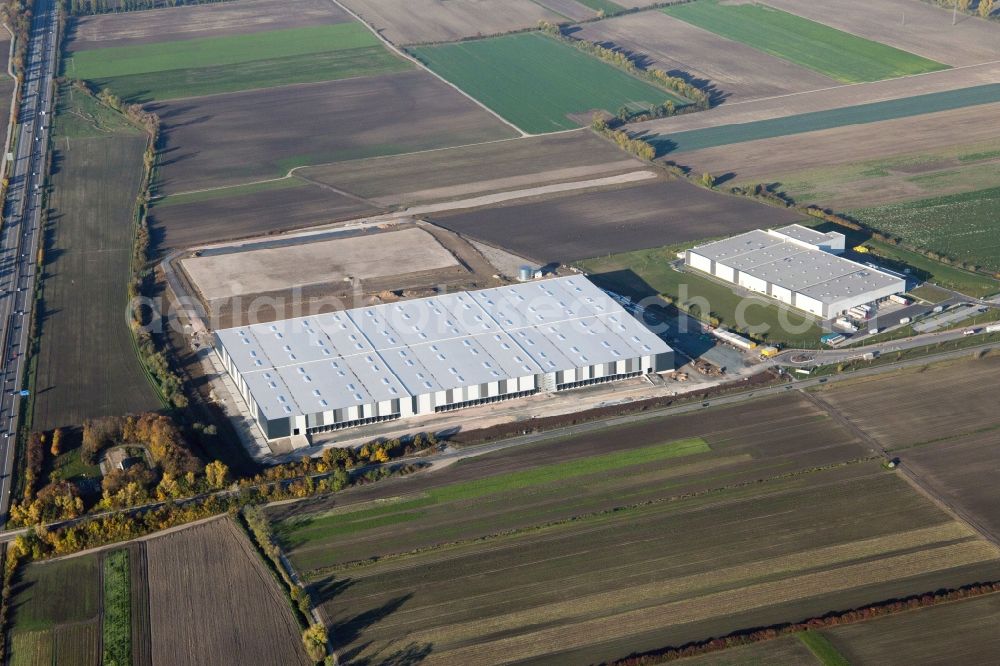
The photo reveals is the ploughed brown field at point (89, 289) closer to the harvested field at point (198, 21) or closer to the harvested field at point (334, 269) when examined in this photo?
the harvested field at point (334, 269)

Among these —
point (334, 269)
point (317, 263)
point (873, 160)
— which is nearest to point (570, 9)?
point (873, 160)

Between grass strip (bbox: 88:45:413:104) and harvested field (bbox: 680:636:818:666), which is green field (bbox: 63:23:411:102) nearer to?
grass strip (bbox: 88:45:413:104)

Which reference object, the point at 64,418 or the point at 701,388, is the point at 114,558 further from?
the point at 701,388

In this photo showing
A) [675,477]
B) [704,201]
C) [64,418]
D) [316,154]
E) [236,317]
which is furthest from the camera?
[316,154]

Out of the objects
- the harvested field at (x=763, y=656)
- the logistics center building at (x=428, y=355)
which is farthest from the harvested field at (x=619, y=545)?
the logistics center building at (x=428, y=355)

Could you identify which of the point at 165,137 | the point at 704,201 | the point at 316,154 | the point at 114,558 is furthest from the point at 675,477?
the point at 165,137

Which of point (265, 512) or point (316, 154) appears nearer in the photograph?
point (265, 512)

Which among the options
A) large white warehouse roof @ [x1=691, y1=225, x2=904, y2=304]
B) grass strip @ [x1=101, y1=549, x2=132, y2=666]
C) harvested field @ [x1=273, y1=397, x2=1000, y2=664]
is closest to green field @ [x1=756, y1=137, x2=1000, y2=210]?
large white warehouse roof @ [x1=691, y1=225, x2=904, y2=304]
